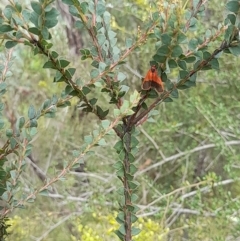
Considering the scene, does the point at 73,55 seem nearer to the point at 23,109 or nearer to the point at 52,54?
the point at 23,109

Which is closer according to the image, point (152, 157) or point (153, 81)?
point (153, 81)

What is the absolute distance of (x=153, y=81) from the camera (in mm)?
563

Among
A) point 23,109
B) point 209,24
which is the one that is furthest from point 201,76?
point 23,109

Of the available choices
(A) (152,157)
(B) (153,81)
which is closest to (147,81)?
(B) (153,81)

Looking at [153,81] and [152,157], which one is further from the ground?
[153,81]

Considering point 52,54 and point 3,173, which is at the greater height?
point 52,54

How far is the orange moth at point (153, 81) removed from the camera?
56 centimetres

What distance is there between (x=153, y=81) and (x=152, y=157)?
2.13m

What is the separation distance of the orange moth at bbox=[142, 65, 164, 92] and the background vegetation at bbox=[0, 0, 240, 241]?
18.6 inches

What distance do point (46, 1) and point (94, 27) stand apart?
0.33 ft

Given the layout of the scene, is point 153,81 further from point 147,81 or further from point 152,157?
point 152,157

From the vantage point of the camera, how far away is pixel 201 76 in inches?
84.3

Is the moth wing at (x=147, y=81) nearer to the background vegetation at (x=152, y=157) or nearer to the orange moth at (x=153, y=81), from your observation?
the orange moth at (x=153, y=81)

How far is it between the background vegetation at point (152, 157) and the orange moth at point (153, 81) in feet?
1.55
